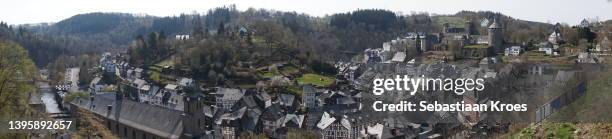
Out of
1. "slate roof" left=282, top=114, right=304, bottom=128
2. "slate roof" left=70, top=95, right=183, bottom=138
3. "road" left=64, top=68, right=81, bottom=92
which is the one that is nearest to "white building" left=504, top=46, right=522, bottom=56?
"slate roof" left=282, top=114, right=304, bottom=128

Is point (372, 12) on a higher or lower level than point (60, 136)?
higher

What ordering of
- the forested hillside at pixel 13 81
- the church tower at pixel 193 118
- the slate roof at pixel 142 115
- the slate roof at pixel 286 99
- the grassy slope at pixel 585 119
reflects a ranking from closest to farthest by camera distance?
the grassy slope at pixel 585 119
the forested hillside at pixel 13 81
the church tower at pixel 193 118
the slate roof at pixel 142 115
the slate roof at pixel 286 99

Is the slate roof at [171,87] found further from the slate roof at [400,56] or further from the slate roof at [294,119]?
the slate roof at [400,56]

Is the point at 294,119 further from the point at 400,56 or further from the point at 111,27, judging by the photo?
the point at 111,27

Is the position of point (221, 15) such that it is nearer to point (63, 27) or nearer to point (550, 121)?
point (63, 27)

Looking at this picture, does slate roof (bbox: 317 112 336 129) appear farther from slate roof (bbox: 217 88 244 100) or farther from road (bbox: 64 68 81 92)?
road (bbox: 64 68 81 92)

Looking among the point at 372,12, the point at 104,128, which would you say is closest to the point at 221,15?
the point at 372,12

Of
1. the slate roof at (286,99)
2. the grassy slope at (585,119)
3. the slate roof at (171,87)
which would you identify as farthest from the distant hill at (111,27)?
the grassy slope at (585,119)

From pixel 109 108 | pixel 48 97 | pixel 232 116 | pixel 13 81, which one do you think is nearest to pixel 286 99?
pixel 232 116
